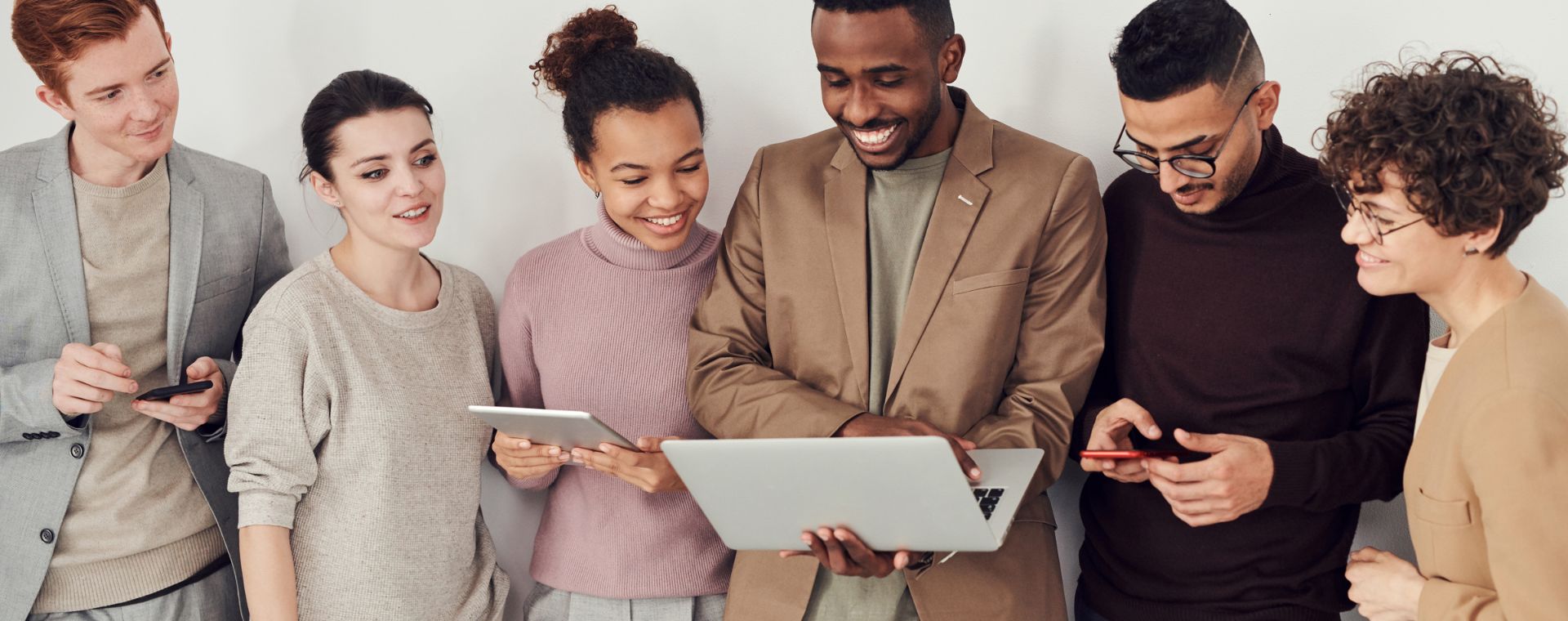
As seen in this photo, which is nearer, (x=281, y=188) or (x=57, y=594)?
(x=57, y=594)

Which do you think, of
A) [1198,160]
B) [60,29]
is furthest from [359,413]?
[1198,160]

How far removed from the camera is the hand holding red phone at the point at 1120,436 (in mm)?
1823

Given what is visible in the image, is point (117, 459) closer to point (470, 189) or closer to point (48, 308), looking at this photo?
point (48, 308)

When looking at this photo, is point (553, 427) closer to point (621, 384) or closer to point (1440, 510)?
point (621, 384)

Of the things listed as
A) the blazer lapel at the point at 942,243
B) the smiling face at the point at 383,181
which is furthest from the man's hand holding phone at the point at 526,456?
the blazer lapel at the point at 942,243

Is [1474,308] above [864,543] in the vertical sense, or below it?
above

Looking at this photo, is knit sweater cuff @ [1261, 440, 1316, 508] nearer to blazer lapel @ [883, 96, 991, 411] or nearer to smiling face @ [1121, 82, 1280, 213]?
smiling face @ [1121, 82, 1280, 213]

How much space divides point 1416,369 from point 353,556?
209 cm

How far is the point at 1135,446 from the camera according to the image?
205 cm

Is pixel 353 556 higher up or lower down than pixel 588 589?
higher up

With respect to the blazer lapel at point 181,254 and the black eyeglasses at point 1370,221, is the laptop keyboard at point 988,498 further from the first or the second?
the blazer lapel at point 181,254

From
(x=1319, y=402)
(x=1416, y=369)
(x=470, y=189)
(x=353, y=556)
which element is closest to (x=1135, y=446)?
(x=1319, y=402)

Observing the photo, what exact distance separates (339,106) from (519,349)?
636 millimetres

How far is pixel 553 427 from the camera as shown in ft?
6.07
